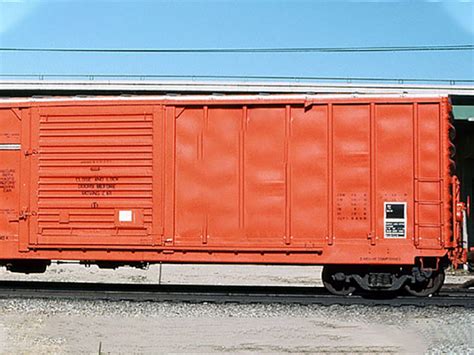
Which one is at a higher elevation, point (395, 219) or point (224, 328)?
point (395, 219)

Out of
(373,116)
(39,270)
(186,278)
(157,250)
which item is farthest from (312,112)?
(186,278)

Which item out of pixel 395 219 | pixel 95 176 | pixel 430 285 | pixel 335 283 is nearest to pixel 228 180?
pixel 95 176

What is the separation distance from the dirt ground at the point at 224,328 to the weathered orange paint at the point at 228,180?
41.3 inches

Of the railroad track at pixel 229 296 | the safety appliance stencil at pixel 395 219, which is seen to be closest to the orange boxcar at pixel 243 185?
the safety appliance stencil at pixel 395 219

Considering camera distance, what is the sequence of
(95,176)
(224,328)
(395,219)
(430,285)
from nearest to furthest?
(224,328) → (395,219) → (430,285) → (95,176)

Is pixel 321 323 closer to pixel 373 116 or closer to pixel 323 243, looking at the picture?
pixel 323 243

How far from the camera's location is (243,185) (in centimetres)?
1103

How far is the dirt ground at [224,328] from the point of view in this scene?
297 inches

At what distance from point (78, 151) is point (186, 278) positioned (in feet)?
29.1

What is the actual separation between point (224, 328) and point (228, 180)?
3.10m

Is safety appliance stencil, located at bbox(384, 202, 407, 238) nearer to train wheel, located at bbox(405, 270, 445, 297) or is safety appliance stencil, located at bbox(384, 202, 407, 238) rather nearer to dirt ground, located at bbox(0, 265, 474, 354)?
train wheel, located at bbox(405, 270, 445, 297)

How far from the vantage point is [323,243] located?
1084 cm

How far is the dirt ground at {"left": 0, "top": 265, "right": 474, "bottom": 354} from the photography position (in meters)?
7.55

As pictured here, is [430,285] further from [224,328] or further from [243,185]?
[224,328]
